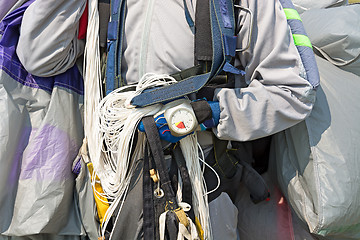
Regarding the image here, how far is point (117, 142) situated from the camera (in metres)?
1.19

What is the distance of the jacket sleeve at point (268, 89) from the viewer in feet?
3.71

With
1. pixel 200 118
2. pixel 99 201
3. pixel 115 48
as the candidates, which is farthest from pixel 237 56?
pixel 99 201

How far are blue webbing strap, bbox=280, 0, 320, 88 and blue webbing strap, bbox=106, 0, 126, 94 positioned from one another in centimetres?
58

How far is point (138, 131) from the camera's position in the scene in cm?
121

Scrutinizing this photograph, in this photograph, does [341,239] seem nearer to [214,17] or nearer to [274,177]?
[274,177]

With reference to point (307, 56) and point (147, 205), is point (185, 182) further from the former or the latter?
point (307, 56)

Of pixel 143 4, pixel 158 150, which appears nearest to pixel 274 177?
pixel 158 150

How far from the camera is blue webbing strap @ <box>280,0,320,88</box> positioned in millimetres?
1160

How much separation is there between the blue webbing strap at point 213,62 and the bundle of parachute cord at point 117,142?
0.04 meters

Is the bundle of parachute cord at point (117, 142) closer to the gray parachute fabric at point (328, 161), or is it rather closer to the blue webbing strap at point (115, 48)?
the blue webbing strap at point (115, 48)

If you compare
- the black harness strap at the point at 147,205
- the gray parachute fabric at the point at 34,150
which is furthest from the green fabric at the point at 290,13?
the gray parachute fabric at the point at 34,150

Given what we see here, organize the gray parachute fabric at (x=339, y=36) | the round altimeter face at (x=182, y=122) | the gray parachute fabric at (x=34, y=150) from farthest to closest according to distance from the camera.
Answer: the gray parachute fabric at (x=339, y=36)
the gray parachute fabric at (x=34, y=150)
the round altimeter face at (x=182, y=122)

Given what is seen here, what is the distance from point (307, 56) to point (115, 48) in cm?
66

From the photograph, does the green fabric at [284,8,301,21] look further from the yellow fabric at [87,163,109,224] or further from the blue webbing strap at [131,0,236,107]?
the yellow fabric at [87,163,109,224]
